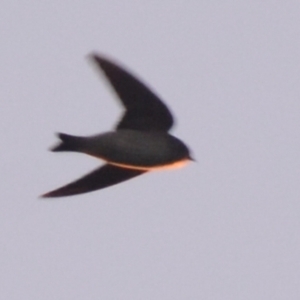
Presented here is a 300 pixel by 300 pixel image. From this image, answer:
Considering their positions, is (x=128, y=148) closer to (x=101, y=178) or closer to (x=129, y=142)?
(x=129, y=142)

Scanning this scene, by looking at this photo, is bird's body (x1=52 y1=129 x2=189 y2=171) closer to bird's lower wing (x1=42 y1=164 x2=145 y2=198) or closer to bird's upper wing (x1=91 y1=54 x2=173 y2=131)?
bird's upper wing (x1=91 y1=54 x2=173 y2=131)

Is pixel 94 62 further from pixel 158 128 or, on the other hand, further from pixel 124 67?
pixel 158 128

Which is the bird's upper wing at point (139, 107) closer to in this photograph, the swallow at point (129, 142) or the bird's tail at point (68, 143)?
the swallow at point (129, 142)

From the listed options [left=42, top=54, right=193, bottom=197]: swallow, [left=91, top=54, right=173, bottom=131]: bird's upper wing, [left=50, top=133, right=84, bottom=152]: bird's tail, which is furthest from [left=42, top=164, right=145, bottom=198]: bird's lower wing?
[left=50, top=133, right=84, bottom=152]: bird's tail

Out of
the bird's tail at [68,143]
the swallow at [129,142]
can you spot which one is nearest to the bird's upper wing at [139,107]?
the swallow at [129,142]

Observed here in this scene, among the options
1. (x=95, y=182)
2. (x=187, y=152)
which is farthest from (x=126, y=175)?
(x=187, y=152)

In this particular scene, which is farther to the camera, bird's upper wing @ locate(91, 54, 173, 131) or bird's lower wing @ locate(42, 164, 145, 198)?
bird's lower wing @ locate(42, 164, 145, 198)

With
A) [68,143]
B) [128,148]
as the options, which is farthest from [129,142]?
[68,143]

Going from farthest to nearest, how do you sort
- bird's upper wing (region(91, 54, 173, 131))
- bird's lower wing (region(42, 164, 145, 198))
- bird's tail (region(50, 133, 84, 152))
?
bird's lower wing (region(42, 164, 145, 198)), bird's upper wing (region(91, 54, 173, 131)), bird's tail (region(50, 133, 84, 152))
